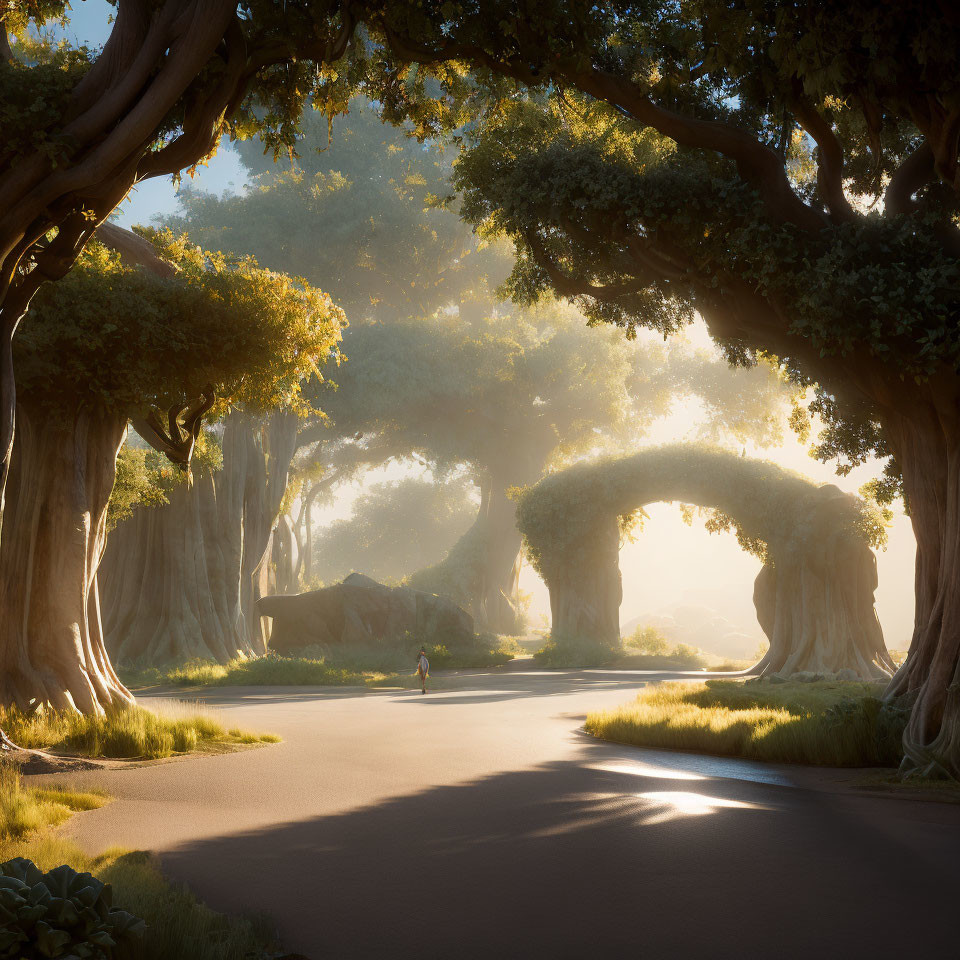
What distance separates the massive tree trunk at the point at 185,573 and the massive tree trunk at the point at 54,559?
13751 mm

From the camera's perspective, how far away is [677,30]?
9.48 meters

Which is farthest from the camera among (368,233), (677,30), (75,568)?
(368,233)

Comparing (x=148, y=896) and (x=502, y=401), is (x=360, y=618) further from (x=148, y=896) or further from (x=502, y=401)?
(x=148, y=896)

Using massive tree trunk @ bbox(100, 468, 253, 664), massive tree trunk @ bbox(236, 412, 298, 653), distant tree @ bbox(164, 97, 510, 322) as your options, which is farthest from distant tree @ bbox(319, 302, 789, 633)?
massive tree trunk @ bbox(100, 468, 253, 664)

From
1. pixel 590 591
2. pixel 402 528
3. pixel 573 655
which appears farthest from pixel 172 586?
pixel 402 528

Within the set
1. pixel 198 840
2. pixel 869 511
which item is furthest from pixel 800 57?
pixel 869 511

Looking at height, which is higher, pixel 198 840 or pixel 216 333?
pixel 216 333

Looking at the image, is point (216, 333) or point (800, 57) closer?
point (800, 57)

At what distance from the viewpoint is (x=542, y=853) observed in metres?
4.92

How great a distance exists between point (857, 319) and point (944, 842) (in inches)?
209

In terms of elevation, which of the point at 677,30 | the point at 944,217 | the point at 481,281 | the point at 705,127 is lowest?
the point at 944,217

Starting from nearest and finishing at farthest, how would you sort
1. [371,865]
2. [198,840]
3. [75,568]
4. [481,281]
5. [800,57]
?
[371,865], [198,840], [800,57], [75,568], [481,281]

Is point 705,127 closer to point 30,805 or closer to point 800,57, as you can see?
point 800,57

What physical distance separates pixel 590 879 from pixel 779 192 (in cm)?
832
